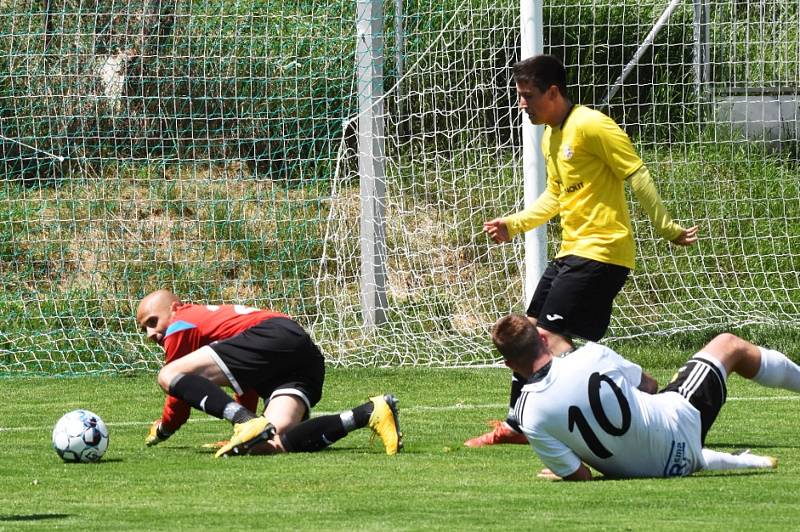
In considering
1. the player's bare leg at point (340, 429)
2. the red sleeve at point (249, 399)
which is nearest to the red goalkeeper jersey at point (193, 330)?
the red sleeve at point (249, 399)

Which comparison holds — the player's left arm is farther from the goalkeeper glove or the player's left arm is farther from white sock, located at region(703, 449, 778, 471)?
the goalkeeper glove

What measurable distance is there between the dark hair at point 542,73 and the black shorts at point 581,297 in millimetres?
878

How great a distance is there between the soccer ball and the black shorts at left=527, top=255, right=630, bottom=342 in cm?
227

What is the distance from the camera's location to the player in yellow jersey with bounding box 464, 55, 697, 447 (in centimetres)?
736

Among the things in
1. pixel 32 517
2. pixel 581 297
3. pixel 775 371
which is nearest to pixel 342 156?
pixel 581 297

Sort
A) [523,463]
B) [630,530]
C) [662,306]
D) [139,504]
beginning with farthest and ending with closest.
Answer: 1. [662,306]
2. [523,463]
3. [139,504]
4. [630,530]

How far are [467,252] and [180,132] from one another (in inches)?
110

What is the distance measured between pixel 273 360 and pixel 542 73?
200 cm

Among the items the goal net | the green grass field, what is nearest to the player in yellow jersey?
the green grass field

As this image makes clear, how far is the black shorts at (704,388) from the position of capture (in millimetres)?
6234

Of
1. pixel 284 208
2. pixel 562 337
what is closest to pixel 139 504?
pixel 562 337

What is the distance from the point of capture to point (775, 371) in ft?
21.3

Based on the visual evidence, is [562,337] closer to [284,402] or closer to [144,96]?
[284,402]

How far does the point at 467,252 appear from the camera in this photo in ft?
43.6
